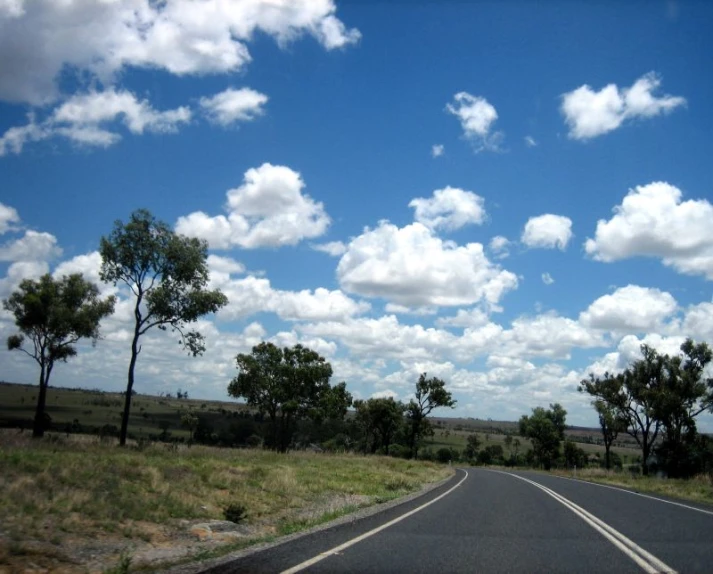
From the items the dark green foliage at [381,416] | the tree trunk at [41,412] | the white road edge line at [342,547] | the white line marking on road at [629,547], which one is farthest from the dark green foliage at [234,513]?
the dark green foliage at [381,416]

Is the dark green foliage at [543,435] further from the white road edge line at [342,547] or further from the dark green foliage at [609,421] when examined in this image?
the white road edge line at [342,547]

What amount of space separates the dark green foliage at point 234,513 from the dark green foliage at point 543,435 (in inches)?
3364

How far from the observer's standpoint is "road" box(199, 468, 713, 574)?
8.11 metres

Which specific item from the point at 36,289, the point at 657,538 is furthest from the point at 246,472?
the point at 36,289

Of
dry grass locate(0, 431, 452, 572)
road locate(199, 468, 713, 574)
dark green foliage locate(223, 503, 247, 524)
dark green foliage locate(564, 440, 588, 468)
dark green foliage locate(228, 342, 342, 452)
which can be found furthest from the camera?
dark green foliage locate(564, 440, 588, 468)

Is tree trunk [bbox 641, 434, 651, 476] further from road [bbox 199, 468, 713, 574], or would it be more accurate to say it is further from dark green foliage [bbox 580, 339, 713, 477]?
road [bbox 199, 468, 713, 574]

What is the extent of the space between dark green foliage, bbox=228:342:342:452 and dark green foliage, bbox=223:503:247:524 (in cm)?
4412

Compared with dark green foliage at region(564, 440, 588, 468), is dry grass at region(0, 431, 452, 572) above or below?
above

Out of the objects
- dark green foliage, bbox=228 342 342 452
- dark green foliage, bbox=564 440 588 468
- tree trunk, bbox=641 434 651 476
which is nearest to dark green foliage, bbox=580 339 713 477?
tree trunk, bbox=641 434 651 476

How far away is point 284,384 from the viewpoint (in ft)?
192

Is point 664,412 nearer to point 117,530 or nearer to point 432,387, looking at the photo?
point 432,387

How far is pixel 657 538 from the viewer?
11.1 m

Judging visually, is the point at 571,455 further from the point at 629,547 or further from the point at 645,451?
the point at 629,547

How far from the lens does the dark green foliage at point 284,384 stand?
191 feet
